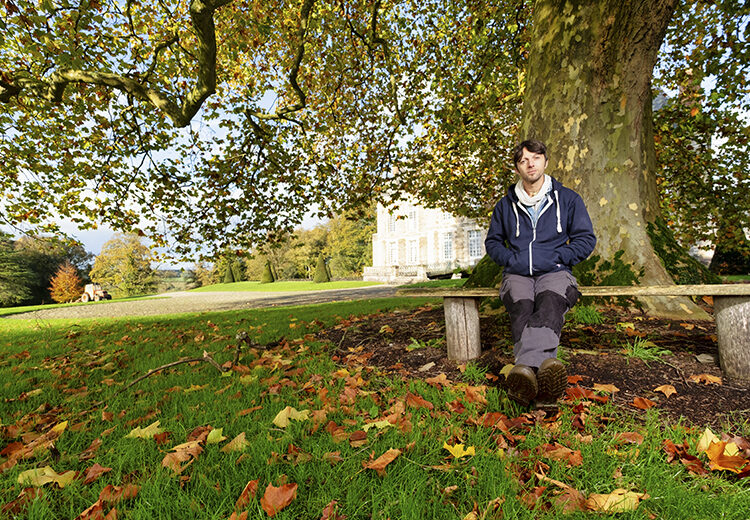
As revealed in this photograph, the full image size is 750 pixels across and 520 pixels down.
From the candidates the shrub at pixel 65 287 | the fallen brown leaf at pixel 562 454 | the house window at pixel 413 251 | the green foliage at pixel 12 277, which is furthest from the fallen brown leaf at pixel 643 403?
the shrub at pixel 65 287

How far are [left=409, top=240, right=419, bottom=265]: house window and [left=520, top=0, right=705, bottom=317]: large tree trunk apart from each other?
3722cm

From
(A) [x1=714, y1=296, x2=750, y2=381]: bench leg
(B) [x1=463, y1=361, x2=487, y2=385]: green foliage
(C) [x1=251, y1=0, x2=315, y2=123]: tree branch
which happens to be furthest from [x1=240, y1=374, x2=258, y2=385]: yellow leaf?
(C) [x1=251, y1=0, x2=315, y2=123]: tree branch

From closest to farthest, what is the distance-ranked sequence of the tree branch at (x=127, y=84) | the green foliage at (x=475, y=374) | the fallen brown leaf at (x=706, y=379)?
the fallen brown leaf at (x=706, y=379)
the green foliage at (x=475, y=374)
the tree branch at (x=127, y=84)

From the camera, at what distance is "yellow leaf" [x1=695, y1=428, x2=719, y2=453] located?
68.8 inches

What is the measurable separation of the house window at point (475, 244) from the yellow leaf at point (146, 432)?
1442 inches

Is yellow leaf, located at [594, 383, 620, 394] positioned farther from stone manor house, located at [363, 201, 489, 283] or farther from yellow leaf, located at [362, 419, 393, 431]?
stone manor house, located at [363, 201, 489, 283]

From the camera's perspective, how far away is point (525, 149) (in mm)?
2602

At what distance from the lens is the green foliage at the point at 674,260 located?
430 centimetres

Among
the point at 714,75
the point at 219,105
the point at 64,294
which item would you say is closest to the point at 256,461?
the point at 219,105

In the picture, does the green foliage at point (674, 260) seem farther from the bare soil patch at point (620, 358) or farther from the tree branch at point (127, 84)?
the tree branch at point (127, 84)

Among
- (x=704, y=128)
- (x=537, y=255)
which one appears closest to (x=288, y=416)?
(x=537, y=255)

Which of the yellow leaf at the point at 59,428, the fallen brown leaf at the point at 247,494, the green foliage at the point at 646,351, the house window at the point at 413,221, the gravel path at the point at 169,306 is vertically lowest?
the gravel path at the point at 169,306

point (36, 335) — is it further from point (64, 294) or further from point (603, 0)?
point (64, 294)

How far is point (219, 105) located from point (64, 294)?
39886 mm
